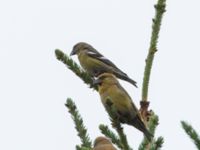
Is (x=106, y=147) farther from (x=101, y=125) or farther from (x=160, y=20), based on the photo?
(x=160, y=20)

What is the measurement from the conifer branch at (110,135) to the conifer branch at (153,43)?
36 cm

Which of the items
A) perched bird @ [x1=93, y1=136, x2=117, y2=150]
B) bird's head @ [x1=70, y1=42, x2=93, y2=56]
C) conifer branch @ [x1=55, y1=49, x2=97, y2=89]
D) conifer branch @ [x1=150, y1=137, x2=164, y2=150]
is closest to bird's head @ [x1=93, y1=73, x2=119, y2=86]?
conifer branch @ [x1=55, y1=49, x2=97, y2=89]

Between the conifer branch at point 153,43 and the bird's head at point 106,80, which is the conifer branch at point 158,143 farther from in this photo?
the bird's head at point 106,80

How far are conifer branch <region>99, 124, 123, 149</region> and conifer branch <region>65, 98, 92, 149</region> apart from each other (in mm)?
126

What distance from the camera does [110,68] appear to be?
7.33 m

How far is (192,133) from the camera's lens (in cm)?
273

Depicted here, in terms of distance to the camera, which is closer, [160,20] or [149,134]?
[149,134]

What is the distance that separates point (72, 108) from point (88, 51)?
210 inches

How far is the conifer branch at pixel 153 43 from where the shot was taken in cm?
297

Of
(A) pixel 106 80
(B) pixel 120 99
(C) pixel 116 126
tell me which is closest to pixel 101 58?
(A) pixel 106 80

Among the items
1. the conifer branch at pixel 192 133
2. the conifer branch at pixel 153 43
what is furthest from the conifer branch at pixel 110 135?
the conifer branch at pixel 192 133

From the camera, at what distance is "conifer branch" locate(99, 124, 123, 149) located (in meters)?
2.68

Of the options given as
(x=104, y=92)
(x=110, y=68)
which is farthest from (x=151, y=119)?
(x=110, y=68)

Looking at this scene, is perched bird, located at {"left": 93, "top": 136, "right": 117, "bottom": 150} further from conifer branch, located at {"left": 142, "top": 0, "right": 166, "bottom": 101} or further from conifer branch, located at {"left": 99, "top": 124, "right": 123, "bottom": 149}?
conifer branch, located at {"left": 142, "top": 0, "right": 166, "bottom": 101}
